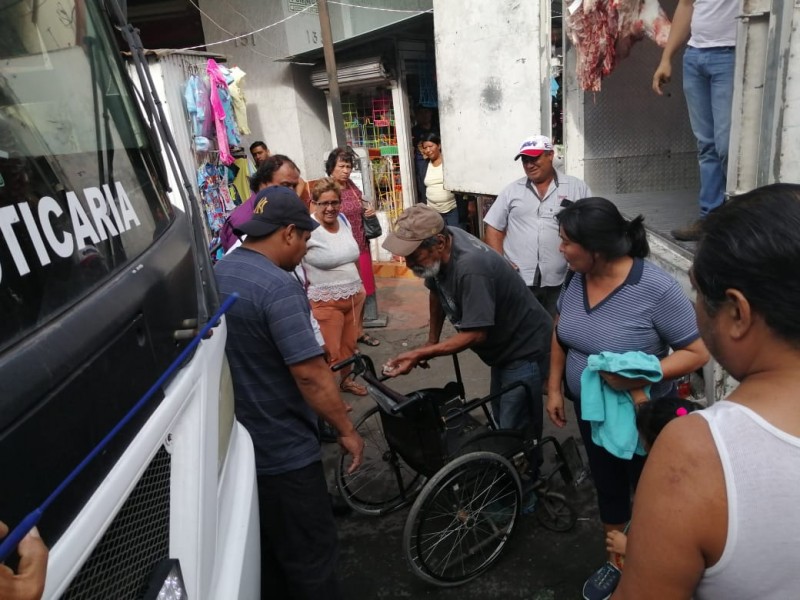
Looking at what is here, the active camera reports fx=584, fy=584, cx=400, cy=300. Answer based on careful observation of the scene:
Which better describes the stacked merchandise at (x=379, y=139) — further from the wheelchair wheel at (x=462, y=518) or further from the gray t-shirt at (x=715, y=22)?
the wheelchair wheel at (x=462, y=518)

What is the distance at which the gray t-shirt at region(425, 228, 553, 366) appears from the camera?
2717 millimetres

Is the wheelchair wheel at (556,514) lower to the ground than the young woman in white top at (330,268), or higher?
lower

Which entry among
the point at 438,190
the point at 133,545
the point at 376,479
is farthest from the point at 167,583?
the point at 438,190

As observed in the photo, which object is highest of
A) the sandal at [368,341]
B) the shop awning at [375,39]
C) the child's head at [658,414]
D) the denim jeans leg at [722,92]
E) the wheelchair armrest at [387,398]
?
the shop awning at [375,39]

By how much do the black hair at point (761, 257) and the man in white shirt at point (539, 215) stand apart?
2.98 metres

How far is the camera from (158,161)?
195 cm

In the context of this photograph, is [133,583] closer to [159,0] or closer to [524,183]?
[524,183]

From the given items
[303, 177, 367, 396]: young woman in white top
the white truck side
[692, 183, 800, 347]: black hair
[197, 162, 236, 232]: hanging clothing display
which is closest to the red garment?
[303, 177, 367, 396]: young woman in white top

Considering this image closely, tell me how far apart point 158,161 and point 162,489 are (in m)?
1.11

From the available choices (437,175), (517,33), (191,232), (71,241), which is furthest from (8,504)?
(437,175)

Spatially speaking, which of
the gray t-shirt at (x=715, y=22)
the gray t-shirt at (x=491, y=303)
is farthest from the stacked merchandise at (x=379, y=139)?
the gray t-shirt at (x=491, y=303)

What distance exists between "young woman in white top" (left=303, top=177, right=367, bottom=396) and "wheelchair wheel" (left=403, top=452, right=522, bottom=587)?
72.5 inches

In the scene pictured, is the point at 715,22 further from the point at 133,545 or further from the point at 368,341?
the point at 368,341

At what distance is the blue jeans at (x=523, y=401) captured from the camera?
2926mm
